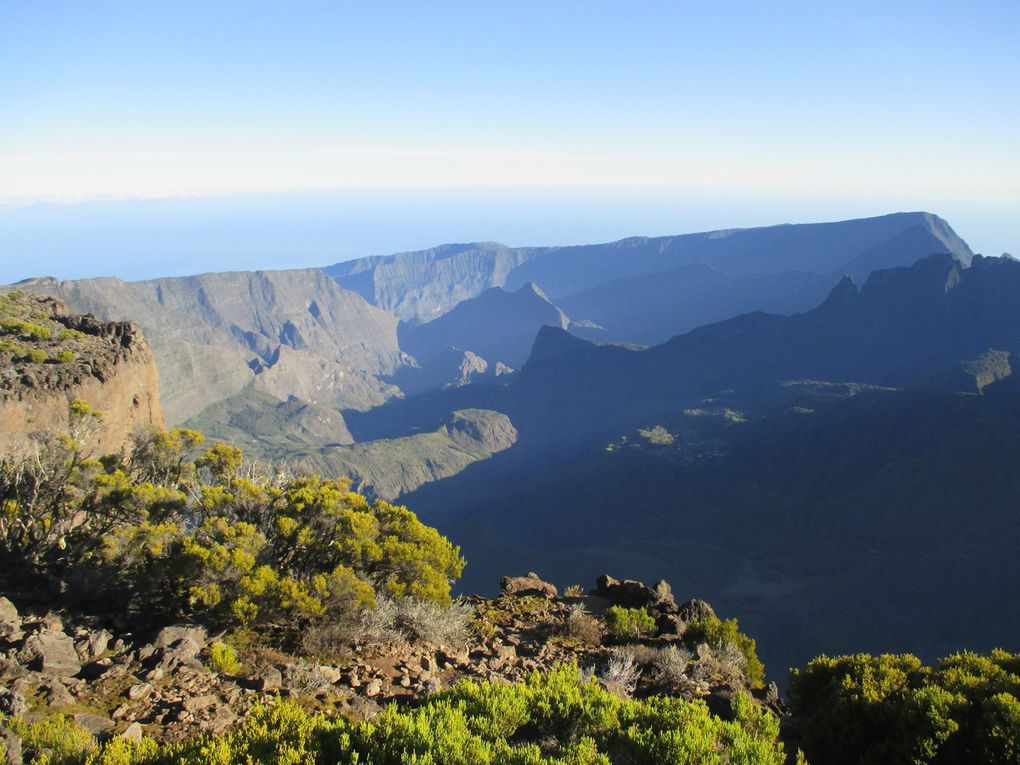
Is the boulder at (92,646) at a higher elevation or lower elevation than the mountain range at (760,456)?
higher

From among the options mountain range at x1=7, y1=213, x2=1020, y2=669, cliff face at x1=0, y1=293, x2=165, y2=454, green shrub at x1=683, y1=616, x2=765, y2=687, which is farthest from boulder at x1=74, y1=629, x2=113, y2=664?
mountain range at x1=7, y1=213, x2=1020, y2=669

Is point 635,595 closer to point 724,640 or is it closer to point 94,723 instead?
point 724,640

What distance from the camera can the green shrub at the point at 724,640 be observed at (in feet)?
52.2

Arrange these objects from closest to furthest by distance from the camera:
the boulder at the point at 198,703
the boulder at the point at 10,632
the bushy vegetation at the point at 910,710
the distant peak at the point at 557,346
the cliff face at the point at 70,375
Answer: the bushy vegetation at the point at 910,710, the boulder at the point at 198,703, the boulder at the point at 10,632, the cliff face at the point at 70,375, the distant peak at the point at 557,346

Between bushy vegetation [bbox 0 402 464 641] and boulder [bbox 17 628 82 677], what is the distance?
7.80 ft

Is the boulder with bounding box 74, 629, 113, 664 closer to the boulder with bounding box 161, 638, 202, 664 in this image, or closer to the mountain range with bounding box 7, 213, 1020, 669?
the boulder with bounding box 161, 638, 202, 664

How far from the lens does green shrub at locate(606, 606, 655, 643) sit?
53.8 ft

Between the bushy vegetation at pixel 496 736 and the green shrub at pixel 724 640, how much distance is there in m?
5.61

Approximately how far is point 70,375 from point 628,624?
24859 mm

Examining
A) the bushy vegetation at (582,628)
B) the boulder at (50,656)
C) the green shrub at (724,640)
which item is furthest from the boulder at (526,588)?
the boulder at (50,656)

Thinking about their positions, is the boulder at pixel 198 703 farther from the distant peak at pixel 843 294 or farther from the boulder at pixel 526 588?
the distant peak at pixel 843 294

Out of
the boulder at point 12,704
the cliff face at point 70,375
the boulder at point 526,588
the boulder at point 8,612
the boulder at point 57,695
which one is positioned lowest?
the boulder at point 526,588

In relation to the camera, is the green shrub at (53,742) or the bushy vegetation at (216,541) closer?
the green shrub at (53,742)

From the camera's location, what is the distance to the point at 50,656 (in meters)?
10.8
